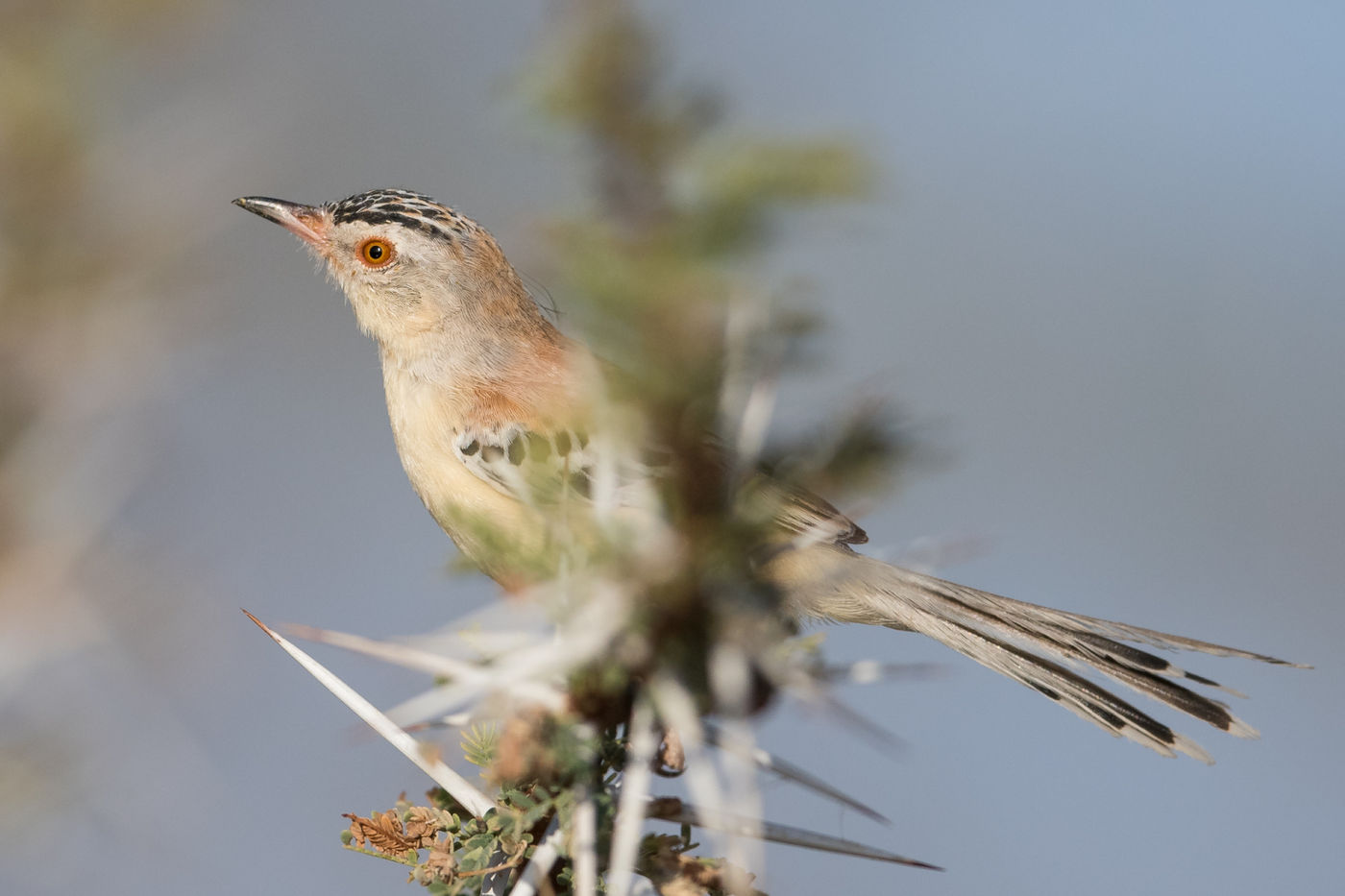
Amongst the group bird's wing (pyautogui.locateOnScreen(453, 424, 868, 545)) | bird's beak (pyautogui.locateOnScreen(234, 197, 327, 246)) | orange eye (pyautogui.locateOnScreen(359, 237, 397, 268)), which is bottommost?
bird's wing (pyautogui.locateOnScreen(453, 424, 868, 545))

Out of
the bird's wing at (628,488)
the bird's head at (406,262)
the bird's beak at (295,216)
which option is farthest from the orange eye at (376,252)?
the bird's wing at (628,488)

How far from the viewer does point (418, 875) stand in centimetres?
143

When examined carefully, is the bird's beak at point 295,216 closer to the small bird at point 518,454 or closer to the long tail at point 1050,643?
the small bird at point 518,454

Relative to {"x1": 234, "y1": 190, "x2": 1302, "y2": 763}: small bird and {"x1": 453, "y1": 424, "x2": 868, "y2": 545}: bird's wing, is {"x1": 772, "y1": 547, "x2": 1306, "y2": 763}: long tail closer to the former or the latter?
{"x1": 234, "y1": 190, "x2": 1302, "y2": 763}: small bird

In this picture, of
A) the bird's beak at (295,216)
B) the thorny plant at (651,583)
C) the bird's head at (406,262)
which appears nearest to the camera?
the thorny plant at (651,583)

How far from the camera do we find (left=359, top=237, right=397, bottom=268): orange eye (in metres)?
3.77

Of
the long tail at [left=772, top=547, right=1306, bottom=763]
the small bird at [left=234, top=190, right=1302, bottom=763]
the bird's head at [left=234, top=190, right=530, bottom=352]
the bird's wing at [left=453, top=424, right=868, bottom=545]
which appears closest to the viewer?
the bird's wing at [left=453, top=424, right=868, bottom=545]

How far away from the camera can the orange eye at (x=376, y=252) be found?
148 inches

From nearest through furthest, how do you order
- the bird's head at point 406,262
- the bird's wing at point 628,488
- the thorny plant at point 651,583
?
the thorny plant at point 651,583, the bird's wing at point 628,488, the bird's head at point 406,262

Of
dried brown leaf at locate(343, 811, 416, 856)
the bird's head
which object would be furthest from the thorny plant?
the bird's head

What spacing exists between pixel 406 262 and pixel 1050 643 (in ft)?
8.29

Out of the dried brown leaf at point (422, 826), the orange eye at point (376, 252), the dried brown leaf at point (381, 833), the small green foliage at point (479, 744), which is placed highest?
the orange eye at point (376, 252)

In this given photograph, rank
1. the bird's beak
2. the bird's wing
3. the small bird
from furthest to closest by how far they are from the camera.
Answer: the bird's beak, the small bird, the bird's wing

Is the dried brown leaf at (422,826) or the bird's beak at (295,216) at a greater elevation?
the bird's beak at (295,216)
